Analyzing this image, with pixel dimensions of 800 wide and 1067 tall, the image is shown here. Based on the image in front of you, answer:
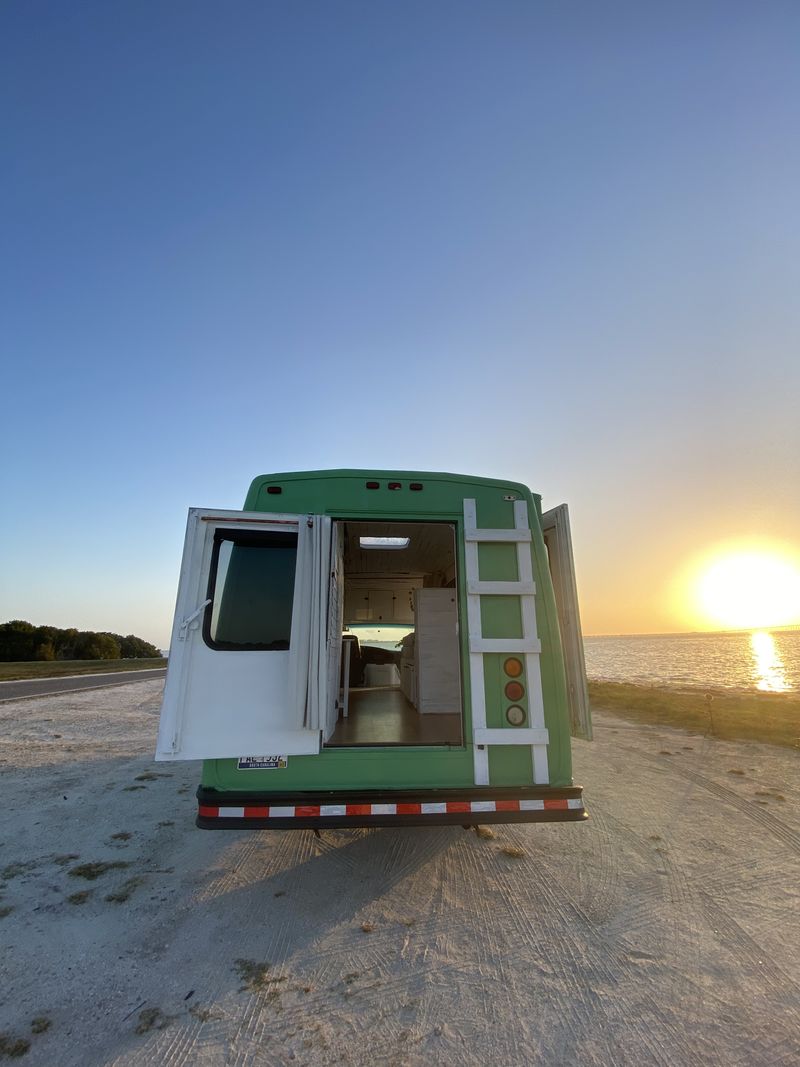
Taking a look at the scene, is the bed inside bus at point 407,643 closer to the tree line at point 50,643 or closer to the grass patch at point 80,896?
the grass patch at point 80,896

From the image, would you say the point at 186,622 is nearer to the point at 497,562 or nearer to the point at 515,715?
the point at 497,562

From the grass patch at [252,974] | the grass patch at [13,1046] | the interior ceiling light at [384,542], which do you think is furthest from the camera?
the interior ceiling light at [384,542]

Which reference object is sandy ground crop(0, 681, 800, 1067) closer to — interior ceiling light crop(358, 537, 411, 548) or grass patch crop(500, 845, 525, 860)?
grass patch crop(500, 845, 525, 860)

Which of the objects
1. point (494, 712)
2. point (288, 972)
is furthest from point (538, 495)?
point (288, 972)

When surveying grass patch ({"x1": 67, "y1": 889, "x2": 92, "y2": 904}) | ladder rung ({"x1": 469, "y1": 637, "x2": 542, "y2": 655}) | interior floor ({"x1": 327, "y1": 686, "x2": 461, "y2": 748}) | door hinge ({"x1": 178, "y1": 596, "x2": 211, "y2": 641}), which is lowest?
grass patch ({"x1": 67, "y1": 889, "x2": 92, "y2": 904})

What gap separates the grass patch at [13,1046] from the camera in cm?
234

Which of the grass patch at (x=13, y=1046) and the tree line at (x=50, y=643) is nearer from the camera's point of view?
the grass patch at (x=13, y=1046)

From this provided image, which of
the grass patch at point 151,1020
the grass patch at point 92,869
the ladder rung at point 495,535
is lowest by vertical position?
the grass patch at point 151,1020

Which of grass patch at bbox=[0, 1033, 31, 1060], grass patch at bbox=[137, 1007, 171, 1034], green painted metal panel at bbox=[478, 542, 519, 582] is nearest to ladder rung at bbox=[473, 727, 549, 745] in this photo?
green painted metal panel at bbox=[478, 542, 519, 582]

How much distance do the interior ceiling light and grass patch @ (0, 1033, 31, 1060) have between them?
490 cm

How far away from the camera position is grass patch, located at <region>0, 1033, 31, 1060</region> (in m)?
2.34

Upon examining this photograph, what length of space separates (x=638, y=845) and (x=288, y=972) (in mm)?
3454

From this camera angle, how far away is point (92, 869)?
172 inches

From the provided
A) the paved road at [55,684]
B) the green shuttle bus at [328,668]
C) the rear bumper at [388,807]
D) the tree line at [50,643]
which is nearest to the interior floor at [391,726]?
the green shuttle bus at [328,668]
